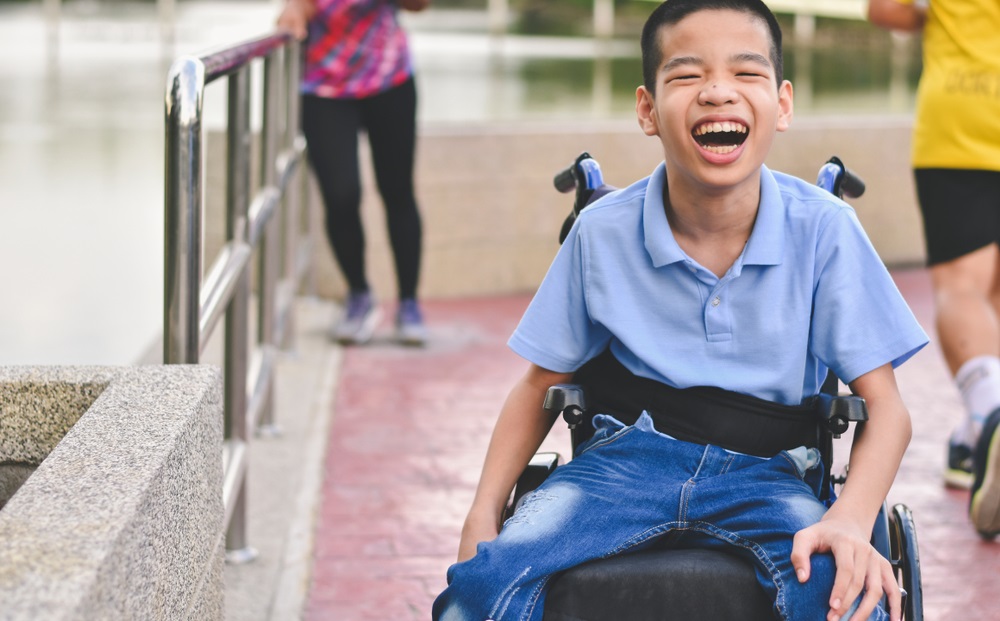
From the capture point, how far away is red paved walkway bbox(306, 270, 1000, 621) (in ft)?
11.9

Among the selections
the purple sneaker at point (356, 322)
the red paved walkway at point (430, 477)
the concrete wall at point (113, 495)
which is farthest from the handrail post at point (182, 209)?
the purple sneaker at point (356, 322)

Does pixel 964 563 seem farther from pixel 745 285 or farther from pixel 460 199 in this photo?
pixel 460 199

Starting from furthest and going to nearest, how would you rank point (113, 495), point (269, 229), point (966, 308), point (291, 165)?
point (291, 165) → point (269, 229) → point (966, 308) → point (113, 495)

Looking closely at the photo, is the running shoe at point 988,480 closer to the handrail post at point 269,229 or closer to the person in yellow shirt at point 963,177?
the person in yellow shirt at point 963,177

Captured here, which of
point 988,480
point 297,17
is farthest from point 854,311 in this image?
point 297,17

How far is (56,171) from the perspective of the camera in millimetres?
10297

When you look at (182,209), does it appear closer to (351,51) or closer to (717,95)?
(717,95)

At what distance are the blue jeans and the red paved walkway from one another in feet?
4.07

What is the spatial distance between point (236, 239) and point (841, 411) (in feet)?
6.14

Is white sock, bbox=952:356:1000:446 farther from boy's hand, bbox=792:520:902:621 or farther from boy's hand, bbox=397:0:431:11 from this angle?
boy's hand, bbox=397:0:431:11

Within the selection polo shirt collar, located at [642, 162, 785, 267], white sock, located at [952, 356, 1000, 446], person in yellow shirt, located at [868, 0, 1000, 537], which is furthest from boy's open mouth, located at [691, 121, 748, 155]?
person in yellow shirt, located at [868, 0, 1000, 537]

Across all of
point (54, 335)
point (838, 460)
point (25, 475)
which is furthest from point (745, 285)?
point (54, 335)

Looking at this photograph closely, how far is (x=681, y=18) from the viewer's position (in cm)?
241

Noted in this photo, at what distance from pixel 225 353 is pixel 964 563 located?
1.91 metres
